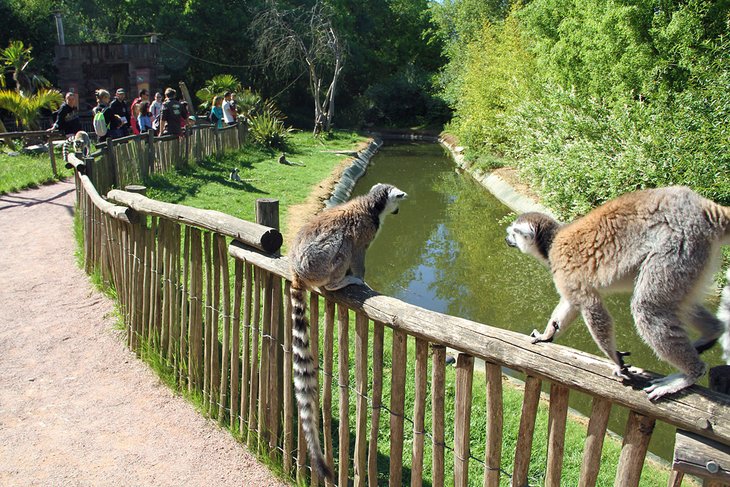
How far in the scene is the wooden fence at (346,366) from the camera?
7.66 feet

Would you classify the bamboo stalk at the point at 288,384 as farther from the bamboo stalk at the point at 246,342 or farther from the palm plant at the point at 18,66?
the palm plant at the point at 18,66

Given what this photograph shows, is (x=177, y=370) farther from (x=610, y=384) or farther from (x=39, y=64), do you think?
(x=39, y=64)

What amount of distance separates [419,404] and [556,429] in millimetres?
786

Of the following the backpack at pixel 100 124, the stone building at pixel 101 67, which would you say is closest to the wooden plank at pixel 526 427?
the backpack at pixel 100 124

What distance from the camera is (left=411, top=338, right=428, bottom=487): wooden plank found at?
3039 millimetres

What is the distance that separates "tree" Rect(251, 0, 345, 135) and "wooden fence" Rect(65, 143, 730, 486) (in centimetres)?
2385

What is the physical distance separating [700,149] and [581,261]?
25.8 feet

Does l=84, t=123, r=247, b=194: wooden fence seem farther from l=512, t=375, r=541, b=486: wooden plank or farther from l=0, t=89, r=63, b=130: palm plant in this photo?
l=512, t=375, r=541, b=486: wooden plank

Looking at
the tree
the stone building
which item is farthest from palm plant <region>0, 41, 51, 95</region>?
the tree

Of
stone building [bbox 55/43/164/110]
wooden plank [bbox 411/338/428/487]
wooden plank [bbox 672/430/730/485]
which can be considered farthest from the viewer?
stone building [bbox 55/43/164/110]

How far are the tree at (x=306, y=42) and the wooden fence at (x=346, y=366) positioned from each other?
2385 cm

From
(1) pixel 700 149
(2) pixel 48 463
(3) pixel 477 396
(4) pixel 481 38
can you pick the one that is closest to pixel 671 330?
(3) pixel 477 396

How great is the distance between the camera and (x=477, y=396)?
18.5 feet

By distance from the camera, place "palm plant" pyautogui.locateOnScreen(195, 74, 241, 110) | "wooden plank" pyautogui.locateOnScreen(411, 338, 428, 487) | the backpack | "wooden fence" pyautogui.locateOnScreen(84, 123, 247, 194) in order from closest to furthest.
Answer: "wooden plank" pyautogui.locateOnScreen(411, 338, 428, 487) < "wooden fence" pyautogui.locateOnScreen(84, 123, 247, 194) < the backpack < "palm plant" pyautogui.locateOnScreen(195, 74, 241, 110)
